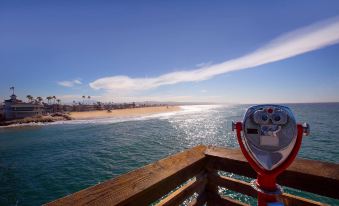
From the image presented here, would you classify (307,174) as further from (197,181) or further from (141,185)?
(141,185)

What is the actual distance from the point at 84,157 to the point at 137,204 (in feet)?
67.7

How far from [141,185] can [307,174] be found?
129 centimetres

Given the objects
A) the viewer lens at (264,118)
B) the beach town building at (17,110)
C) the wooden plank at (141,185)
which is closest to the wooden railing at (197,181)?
the wooden plank at (141,185)

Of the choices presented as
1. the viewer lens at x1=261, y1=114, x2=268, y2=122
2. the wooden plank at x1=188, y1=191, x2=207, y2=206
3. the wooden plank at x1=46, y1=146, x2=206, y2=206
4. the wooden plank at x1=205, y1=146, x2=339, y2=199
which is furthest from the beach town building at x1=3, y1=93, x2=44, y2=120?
the viewer lens at x1=261, y1=114, x2=268, y2=122

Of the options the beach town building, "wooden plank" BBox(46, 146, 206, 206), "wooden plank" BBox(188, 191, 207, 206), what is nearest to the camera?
"wooden plank" BBox(46, 146, 206, 206)

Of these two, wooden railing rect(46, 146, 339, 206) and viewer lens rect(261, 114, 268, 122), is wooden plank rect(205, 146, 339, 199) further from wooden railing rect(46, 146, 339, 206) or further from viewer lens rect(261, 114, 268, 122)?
viewer lens rect(261, 114, 268, 122)

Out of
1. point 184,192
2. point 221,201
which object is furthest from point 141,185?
point 221,201

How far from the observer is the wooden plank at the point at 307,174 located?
151 cm

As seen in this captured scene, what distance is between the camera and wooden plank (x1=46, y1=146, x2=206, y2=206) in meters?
1.25

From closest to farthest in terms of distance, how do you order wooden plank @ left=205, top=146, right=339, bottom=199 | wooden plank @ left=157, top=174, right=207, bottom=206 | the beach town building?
wooden plank @ left=205, top=146, right=339, bottom=199, wooden plank @ left=157, top=174, right=207, bottom=206, the beach town building

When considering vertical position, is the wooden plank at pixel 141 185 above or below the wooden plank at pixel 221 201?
above

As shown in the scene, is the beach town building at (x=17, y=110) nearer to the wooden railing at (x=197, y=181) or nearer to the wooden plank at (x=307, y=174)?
the wooden railing at (x=197, y=181)

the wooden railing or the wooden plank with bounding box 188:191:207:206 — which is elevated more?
the wooden railing

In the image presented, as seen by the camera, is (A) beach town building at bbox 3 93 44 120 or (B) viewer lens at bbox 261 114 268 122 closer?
(B) viewer lens at bbox 261 114 268 122
